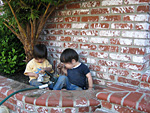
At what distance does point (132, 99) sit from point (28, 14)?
1.89 meters

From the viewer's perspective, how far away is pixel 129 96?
1.50m

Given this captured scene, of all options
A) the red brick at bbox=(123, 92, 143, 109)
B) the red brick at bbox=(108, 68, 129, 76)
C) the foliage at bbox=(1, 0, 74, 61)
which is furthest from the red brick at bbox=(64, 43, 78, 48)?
the red brick at bbox=(123, 92, 143, 109)

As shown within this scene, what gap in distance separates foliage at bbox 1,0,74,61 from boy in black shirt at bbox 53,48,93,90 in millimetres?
694

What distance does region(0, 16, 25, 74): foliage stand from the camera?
293cm

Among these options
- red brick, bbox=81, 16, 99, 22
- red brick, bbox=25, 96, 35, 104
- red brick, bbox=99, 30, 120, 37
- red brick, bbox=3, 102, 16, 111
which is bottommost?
red brick, bbox=3, 102, 16, 111

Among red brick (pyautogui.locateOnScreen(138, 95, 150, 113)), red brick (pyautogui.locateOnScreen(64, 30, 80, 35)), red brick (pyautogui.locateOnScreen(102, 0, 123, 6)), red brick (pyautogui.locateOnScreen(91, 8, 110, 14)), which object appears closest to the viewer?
red brick (pyautogui.locateOnScreen(138, 95, 150, 113))

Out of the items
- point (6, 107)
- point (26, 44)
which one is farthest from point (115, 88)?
point (26, 44)

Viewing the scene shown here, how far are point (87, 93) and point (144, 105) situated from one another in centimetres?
73

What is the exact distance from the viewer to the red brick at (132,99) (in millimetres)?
1374

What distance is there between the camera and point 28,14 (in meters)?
2.30

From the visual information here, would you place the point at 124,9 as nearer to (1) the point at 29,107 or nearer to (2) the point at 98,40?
(2) the point at 98,40

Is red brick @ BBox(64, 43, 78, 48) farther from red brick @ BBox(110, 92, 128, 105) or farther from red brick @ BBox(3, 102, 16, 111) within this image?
red brick @ BBox(3, 102, 16, 111)

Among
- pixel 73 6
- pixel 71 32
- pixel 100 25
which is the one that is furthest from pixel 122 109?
pixel 73 6

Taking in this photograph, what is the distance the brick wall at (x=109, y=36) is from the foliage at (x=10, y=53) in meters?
1.02
